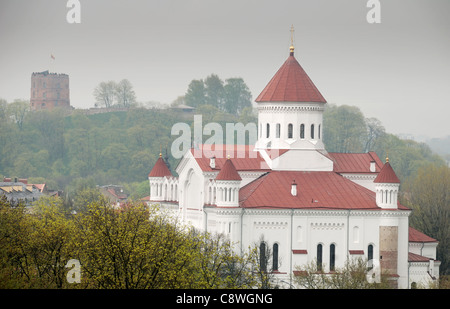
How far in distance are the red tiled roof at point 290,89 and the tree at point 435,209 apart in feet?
39.4

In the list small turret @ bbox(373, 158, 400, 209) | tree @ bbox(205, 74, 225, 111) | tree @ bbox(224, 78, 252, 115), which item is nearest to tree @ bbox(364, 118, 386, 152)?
tree @ bbox(224, 78, 252, 115)

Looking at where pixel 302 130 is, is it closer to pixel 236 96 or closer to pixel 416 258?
pixel 416 258

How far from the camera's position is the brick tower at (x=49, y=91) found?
169m

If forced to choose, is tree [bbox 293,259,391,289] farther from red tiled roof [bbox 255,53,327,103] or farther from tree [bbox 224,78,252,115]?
tree [bbox 224,78,252,115]

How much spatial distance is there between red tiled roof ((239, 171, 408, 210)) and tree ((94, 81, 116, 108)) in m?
94.2

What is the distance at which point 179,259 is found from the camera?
57125mm

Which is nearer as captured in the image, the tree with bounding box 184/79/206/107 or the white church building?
the white church building

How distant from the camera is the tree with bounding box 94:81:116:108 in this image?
170000 mm

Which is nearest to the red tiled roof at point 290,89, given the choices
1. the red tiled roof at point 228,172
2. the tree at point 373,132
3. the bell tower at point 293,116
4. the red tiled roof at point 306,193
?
the bell tower at point 293,116

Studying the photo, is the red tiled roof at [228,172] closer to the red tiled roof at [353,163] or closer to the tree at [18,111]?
the red tiled roof at [353,163]

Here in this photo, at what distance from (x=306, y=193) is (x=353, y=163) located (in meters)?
6.18
